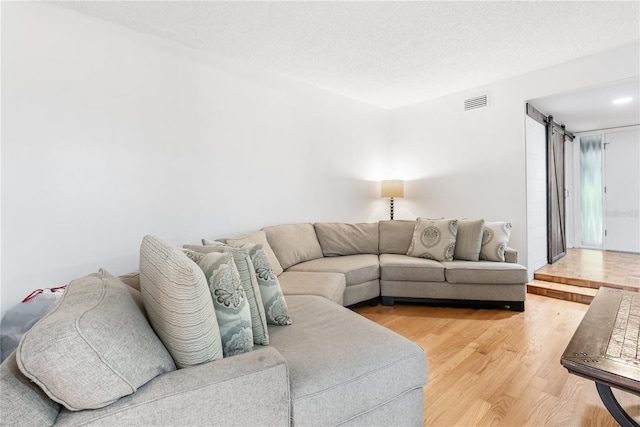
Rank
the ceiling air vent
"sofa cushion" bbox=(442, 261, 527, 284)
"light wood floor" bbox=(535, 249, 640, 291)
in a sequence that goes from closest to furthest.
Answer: "sofa cushion" bbox=(442, 261, 527, 284) < "light wood floor" bbox=(535, 249, 640, 291) < the ceiling air vent

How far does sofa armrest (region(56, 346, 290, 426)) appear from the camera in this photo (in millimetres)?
789

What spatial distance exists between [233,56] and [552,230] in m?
4.73

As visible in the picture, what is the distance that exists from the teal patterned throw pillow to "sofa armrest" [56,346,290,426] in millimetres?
150

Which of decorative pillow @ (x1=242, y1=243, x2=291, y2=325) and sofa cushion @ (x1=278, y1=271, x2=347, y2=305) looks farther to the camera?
sofa cushion @ (x1=278, y1=271, x2=347, y2=305)

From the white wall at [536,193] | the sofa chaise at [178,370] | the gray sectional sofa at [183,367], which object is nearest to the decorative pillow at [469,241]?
the white wall at [536,193]

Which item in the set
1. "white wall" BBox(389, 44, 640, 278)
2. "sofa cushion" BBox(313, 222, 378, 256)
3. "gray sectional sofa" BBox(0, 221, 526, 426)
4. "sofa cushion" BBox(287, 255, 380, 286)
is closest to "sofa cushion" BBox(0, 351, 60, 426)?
"gray sectional sofa" BBox(0, 221, 526, 426)

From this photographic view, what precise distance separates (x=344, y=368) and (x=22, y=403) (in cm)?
93

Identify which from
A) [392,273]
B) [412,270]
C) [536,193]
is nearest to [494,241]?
[412,270]

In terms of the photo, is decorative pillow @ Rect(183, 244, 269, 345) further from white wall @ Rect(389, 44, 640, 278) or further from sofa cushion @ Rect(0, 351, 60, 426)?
white wall @ Rect(389, 44, 640, 278)

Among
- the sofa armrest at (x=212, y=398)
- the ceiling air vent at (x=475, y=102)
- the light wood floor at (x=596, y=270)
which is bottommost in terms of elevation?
the light wood floor at (x=596, y=270)

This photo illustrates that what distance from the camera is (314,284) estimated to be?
2.45m

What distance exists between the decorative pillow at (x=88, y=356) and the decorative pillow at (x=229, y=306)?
24 cm

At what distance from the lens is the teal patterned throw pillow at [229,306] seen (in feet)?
3.87

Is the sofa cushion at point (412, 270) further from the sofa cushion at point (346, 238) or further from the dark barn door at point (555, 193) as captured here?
the dark barn door at point (555, 193)
